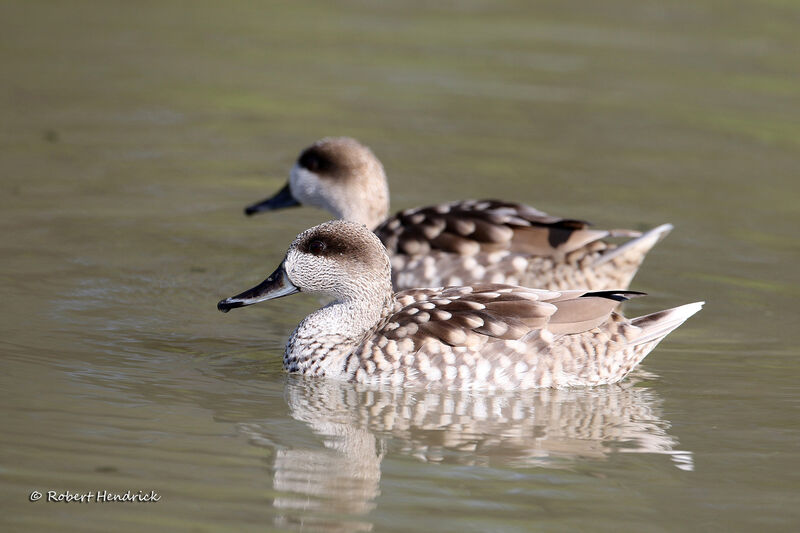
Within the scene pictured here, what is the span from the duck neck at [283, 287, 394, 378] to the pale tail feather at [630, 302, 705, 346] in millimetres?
1627

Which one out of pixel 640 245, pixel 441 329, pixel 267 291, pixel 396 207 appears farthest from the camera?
pixel 396 207

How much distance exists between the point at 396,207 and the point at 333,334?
176 inches

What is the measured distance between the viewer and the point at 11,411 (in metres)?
7.08

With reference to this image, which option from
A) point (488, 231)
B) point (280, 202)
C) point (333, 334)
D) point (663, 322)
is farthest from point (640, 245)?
point (280, 202)

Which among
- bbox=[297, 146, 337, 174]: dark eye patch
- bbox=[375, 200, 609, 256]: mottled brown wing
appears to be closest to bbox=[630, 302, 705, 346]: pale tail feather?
bbox=[375, 200, 609, 256]: mottled brown wing

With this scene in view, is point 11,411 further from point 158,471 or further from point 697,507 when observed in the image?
point 697,507

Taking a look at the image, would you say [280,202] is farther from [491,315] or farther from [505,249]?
[491,315]

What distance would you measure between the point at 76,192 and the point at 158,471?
624 centimetres

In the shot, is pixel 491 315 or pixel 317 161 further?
pixel 317 161

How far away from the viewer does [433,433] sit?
7.13m

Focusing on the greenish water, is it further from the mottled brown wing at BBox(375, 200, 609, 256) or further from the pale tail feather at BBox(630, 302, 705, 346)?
the mottled brown wing at BBox(375, 200, 609, 256)

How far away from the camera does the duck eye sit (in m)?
8.21

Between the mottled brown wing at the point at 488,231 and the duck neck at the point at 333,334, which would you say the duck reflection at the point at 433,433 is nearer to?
the duck neck at the point at 333,334

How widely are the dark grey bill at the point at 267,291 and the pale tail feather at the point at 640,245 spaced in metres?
2.67
